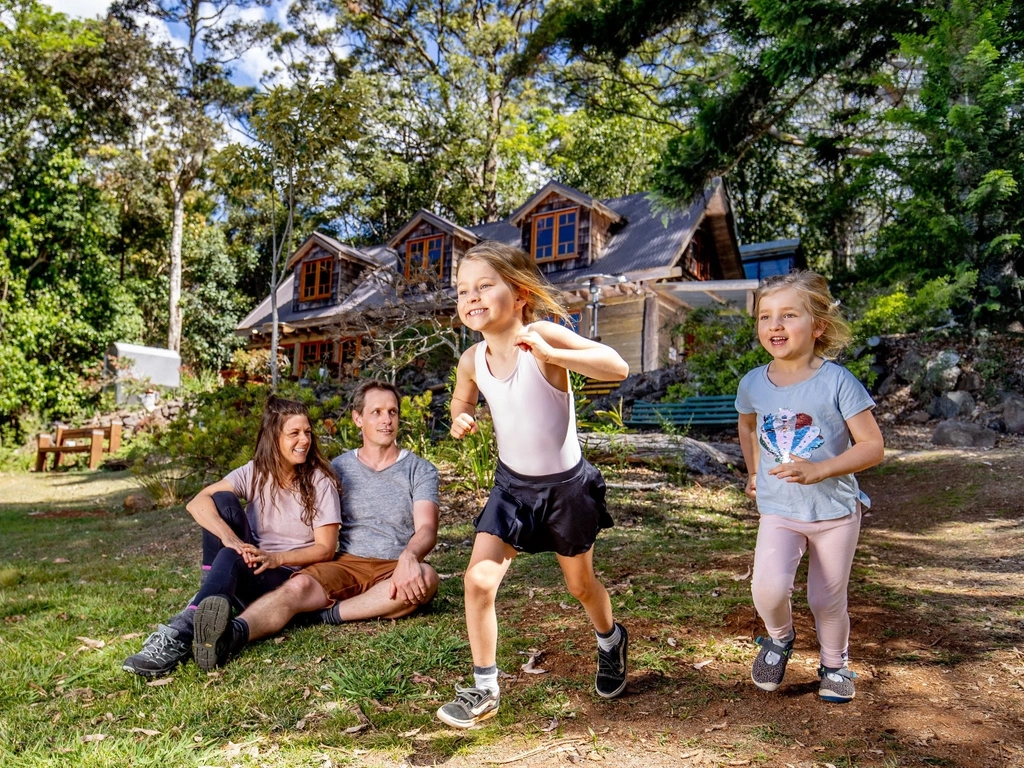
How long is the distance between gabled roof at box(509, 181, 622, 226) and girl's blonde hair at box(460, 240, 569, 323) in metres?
17.0

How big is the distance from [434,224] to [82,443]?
10449 millimetres

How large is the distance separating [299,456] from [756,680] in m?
2.43

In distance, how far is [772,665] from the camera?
2830mm

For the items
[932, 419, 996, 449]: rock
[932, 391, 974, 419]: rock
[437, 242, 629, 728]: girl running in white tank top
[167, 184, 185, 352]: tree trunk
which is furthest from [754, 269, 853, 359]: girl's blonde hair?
[167, 184, 185, 352]: tree trunk

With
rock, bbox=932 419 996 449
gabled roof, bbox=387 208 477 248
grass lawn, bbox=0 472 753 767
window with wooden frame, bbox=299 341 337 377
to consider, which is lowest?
grass lawn, bbox=0 472 753 767

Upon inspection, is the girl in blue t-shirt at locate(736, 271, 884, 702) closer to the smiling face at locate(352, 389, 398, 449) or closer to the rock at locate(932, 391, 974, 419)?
the smiling face at locate(352, 389, 398, 449)

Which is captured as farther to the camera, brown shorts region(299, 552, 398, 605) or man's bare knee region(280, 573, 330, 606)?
brown shorts region(299, 552, 398, 605)

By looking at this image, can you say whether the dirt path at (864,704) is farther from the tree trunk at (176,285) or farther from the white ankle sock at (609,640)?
the tree trunk at (176,285)

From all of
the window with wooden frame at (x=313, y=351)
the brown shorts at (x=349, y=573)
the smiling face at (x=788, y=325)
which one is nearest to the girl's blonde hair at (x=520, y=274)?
the smiling face at (x=788, y=325)

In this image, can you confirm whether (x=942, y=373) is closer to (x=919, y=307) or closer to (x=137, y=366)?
(x=919, y=307)

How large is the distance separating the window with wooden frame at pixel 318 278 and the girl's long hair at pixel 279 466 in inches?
774

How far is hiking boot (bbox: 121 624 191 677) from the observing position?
10.6ft

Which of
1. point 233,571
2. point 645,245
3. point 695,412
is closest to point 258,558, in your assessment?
point 233,571

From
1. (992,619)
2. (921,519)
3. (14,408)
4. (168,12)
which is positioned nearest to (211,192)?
(168,12)
